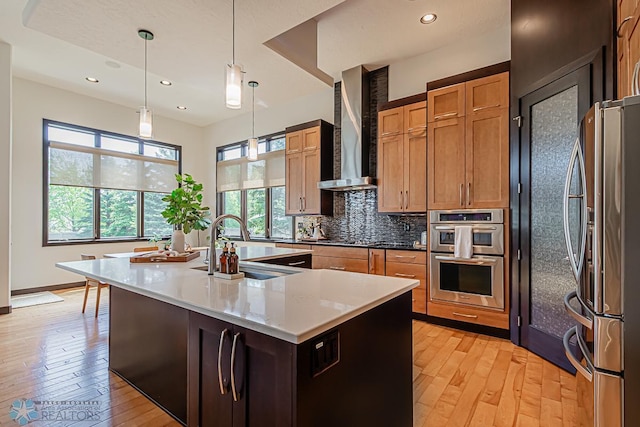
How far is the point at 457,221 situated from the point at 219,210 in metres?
5.30

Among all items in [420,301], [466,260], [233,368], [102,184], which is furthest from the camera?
[102,184]

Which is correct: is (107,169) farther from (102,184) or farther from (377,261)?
(377,261)

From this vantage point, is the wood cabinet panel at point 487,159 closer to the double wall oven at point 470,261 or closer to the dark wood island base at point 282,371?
the double wall oven at point 470,261

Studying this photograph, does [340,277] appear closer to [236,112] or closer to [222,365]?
[222,365]

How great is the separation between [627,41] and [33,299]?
6.88m

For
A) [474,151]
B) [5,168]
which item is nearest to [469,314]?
[474,151]

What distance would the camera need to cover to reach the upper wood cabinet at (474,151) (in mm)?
2988

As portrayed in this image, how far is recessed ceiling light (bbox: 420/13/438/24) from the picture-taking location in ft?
10.3

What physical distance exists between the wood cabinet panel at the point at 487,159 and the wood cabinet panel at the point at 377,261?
1.12 m

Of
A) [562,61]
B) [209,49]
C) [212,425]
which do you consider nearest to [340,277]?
[212,425]

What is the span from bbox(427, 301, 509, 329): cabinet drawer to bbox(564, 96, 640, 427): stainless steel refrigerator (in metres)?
1.75

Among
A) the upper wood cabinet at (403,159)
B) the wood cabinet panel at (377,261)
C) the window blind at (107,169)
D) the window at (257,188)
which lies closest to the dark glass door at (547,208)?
the upper wood cabinet at (403,159)

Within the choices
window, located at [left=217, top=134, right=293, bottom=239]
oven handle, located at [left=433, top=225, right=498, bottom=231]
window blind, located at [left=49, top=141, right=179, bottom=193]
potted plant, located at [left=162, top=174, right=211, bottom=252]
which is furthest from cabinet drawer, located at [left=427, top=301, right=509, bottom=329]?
window blind, located at [left=49, top=141, right=179, bottom=193]

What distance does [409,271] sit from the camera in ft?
11.5
